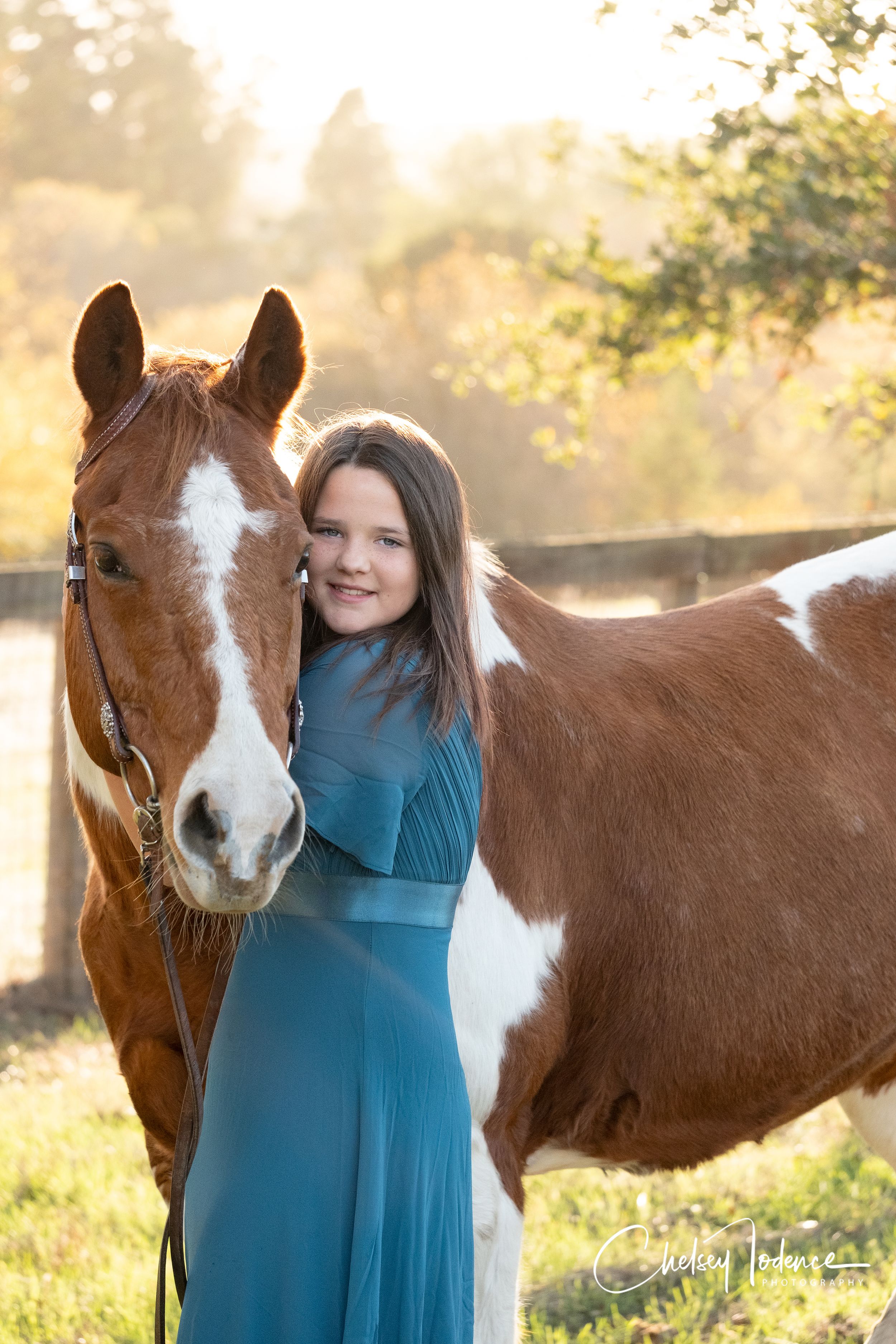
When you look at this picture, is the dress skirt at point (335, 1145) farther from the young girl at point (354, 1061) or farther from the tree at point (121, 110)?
the tree at point (121, 110)

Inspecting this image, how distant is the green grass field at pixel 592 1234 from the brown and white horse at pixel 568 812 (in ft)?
1.33

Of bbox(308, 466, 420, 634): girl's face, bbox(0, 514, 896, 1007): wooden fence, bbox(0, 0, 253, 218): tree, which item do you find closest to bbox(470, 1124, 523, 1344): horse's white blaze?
bbox(308, 466, 420, 634): girl's face

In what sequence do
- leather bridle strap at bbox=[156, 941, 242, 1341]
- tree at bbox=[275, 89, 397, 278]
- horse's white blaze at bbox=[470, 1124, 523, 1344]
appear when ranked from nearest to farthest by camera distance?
1. leather bridle strap at bbox=[156, 941, 242, 1341]
2. horse's white blaze at bbox=[470, 1124, 523, 1344]
3. tree at bbox=[275, 89, 397, 278]

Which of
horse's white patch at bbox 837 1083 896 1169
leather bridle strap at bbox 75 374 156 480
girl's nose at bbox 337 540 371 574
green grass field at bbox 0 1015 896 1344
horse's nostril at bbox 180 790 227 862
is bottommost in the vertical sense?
green grass field at bbox 0 1015 896 1344

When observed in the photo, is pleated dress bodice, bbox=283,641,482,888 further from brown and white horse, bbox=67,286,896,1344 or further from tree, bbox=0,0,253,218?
tree, bbox=0,0,253,218

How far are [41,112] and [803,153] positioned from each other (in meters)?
60.4

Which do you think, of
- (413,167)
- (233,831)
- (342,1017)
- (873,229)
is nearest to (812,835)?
(342,1017)

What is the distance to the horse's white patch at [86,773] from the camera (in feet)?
6.66

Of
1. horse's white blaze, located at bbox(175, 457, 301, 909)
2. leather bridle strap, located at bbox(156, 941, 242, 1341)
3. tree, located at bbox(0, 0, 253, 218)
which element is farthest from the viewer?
tree, located at bbox(0, 0, 253, 218)

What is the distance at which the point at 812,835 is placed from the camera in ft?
7.75

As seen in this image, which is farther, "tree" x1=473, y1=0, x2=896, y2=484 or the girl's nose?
"tree" x1=473, y1=0, x2=896, y2=484

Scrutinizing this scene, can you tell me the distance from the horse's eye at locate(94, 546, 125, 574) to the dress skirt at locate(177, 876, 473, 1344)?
54 centimetres

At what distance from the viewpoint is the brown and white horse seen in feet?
5.36

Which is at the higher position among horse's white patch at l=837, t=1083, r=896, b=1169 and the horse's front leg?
the horse's front leg
